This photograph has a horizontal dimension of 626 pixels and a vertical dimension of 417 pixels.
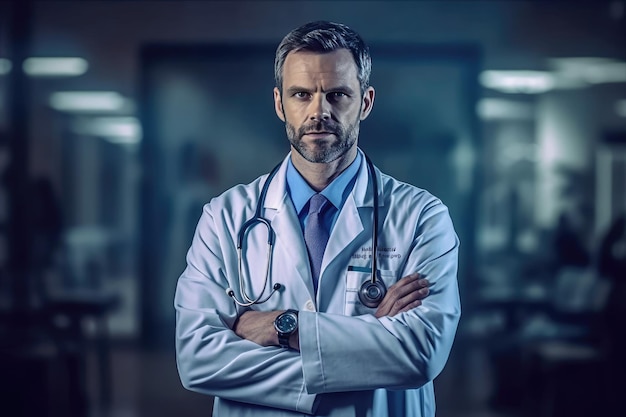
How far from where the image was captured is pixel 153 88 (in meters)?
2.14

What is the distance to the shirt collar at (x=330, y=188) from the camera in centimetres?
147

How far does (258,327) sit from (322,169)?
15.4 inches

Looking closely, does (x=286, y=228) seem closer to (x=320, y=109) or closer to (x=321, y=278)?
(x=321, y=278)

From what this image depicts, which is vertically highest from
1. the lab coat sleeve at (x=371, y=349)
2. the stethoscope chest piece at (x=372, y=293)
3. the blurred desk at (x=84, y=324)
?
the stethoscope chest piece at (x=372, y=293)

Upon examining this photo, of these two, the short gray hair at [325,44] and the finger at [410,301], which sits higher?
the short gray hair at [325,44]

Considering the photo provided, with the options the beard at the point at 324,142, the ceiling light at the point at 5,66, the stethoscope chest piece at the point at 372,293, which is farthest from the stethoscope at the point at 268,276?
the ceiling light at the point at 5,66

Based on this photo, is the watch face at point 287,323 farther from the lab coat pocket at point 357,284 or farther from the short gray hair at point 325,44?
the short gray hair at point 325,44

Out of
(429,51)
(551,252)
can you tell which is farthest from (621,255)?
(429,51)

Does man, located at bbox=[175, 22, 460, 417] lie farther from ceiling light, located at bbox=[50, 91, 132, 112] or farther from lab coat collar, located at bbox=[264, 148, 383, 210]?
ceiling light, located at bbox=[50, 91, 132, 112]

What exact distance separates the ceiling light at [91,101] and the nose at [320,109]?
0.98 metres

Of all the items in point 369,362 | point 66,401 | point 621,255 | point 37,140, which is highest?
point 37,140

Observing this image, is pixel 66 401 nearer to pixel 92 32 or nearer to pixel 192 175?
pixel 192 175

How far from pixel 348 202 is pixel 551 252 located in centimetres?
98

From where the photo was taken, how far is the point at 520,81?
211 cm
